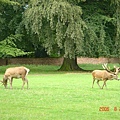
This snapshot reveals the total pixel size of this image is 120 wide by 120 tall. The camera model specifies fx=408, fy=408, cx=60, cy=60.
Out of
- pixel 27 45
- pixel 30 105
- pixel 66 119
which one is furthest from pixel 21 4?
pixel 66 119

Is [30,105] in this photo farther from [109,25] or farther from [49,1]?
[109,25]

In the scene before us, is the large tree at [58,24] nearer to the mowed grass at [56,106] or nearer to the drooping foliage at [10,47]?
the drooping foliage at [10,47]

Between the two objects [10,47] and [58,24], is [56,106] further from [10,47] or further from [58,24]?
[10,47]

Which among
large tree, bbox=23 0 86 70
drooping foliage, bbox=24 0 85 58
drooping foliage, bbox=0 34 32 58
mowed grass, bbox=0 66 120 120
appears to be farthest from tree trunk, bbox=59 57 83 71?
mowed grass, bbox=0 66 120 120

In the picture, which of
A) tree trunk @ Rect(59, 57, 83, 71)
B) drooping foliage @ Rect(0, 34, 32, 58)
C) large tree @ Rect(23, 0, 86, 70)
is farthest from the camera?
tree trunk @ Rect(59, 57, 83, 71)

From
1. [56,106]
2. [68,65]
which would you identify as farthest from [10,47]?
[56,106]

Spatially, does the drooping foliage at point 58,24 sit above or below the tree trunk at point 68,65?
above

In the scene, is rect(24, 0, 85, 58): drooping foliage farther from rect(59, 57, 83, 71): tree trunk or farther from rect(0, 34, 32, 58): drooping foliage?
rect(59, 57, 83, 71): tree trunk

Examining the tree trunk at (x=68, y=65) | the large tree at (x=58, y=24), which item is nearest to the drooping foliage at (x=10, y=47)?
the large tree at (x=58, y=24)

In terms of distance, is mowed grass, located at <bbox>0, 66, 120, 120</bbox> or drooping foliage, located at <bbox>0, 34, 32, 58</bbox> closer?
mowed grass, located at <bbox>0, 66, 120, 120</bbox>

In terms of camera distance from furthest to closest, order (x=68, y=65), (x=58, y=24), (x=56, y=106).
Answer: (x=68, y=65) → (x=58, y=24) → (x=56, y=106)

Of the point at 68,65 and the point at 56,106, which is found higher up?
the point at 56,106

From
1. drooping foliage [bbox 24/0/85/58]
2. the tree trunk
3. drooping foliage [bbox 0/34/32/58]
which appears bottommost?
the tree trunk

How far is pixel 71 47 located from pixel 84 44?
60.9 inches
